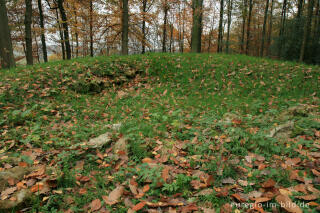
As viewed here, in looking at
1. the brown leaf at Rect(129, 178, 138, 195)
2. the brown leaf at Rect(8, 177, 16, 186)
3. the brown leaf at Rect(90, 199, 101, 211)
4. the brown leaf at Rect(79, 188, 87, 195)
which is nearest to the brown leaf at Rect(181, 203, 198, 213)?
the brown leaf at Rect(129, 178, 138, 195)

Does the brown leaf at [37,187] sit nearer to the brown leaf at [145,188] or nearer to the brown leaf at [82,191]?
the brown leaf at [82,191]

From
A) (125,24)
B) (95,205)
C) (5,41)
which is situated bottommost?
(95,205)

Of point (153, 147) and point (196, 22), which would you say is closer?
point (153, 147)

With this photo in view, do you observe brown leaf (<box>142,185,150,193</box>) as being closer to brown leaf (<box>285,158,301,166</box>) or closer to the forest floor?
the forest floor

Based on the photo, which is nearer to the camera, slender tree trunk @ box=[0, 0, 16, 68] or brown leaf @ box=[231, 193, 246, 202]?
brown leaf @ box=[231, 193, 246, 202]

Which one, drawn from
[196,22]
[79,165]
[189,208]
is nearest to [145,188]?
[189,208]

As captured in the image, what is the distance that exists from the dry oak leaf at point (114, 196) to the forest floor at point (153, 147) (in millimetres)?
12

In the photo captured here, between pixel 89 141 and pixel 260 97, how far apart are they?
504 centimetres

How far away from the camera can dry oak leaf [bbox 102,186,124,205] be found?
6.22 ft

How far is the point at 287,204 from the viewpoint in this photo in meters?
1.61

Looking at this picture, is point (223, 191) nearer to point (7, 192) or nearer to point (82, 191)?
point (82, 191)

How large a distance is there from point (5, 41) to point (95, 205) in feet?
27.5

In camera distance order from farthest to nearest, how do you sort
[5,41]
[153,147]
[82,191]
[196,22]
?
[196,22], [5,41], [153,147], [82,191]

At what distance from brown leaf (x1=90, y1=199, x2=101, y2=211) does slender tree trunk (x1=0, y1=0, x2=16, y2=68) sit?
26.9 ft
